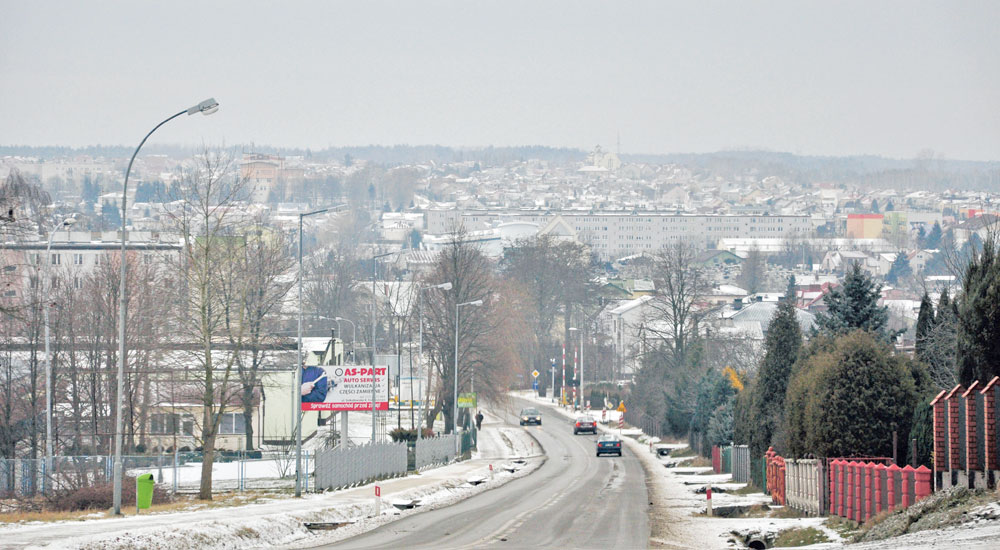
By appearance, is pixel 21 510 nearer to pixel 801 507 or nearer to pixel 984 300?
pixel 801 507

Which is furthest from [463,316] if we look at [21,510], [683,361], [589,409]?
[21,510]

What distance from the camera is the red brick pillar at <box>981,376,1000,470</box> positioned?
2336 centimetres

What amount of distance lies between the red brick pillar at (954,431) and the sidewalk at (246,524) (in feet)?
41.5

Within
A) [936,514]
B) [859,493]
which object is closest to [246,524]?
[859,493]

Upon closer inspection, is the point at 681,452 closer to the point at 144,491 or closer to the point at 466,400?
the point at 466,400

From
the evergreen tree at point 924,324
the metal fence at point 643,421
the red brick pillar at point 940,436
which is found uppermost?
the evergreen tree at point 924,324

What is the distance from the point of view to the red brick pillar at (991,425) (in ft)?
76.6

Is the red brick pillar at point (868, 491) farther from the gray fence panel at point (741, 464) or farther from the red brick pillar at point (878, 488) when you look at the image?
the gray fence panel at point (741, 464)

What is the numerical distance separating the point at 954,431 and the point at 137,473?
1207 inches

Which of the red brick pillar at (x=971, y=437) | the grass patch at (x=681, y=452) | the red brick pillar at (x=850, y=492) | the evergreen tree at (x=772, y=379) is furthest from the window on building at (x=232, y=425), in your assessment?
the red brick pillar at (x=971, y=437)

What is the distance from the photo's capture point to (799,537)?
27.6 m

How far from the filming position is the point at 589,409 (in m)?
122

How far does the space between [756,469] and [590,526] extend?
1570 cm

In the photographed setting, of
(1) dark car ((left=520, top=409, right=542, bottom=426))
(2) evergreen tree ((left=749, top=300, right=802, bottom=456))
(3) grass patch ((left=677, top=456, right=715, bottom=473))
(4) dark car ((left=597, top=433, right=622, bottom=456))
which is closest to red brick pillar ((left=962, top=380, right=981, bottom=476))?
(2) evergreen tree ((left=749, top=300, right=802, bottom=456))
